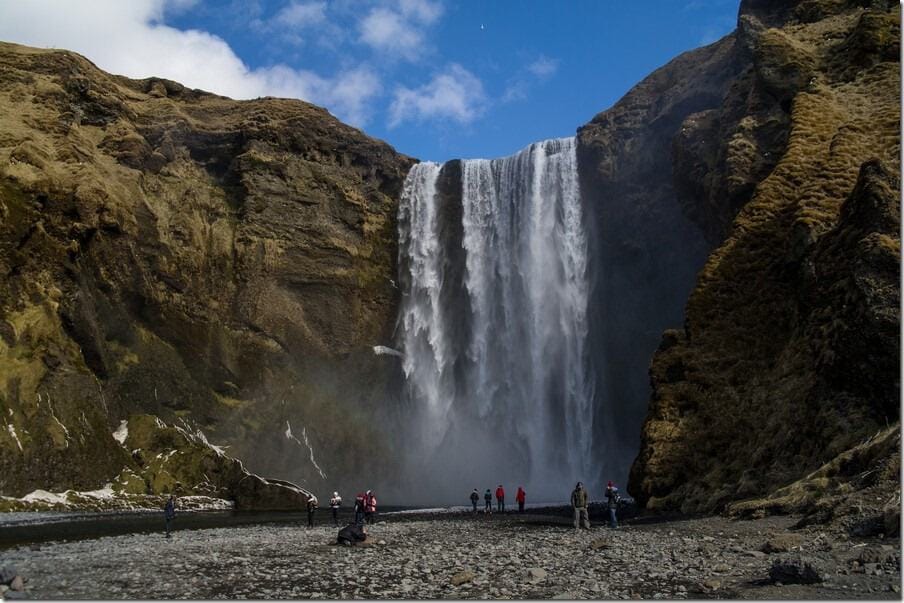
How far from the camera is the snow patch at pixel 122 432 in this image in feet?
150

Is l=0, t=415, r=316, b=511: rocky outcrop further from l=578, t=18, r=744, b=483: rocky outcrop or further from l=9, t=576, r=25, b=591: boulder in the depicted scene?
l=9, t=576, r=25, b=591: boulder

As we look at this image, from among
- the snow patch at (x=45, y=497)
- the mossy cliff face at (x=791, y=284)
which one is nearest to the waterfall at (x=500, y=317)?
the mossy cliff face at (x=791, y=284)

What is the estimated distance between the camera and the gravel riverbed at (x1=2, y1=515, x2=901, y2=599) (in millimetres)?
11742

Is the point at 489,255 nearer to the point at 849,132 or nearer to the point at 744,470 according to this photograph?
the point at 849,132

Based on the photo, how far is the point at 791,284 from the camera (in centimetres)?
3012

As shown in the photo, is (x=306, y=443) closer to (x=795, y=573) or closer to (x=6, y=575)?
(x=6, y=575)

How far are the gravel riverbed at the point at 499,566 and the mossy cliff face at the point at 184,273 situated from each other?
2483cm

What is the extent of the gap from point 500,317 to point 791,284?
34380 millimetres

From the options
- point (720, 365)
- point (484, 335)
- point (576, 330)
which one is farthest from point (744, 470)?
point (484, 335)

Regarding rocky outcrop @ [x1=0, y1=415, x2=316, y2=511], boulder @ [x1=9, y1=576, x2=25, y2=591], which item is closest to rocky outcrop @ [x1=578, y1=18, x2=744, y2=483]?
rocky outcrop @ [x1=0, y1=415, x2=316, y2=511]

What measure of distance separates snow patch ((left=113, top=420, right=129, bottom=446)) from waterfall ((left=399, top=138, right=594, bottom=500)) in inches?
896

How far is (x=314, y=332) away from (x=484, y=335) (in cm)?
1415

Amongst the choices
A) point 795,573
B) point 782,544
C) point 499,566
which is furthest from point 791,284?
point 795,573

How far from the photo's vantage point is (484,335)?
63.0m
